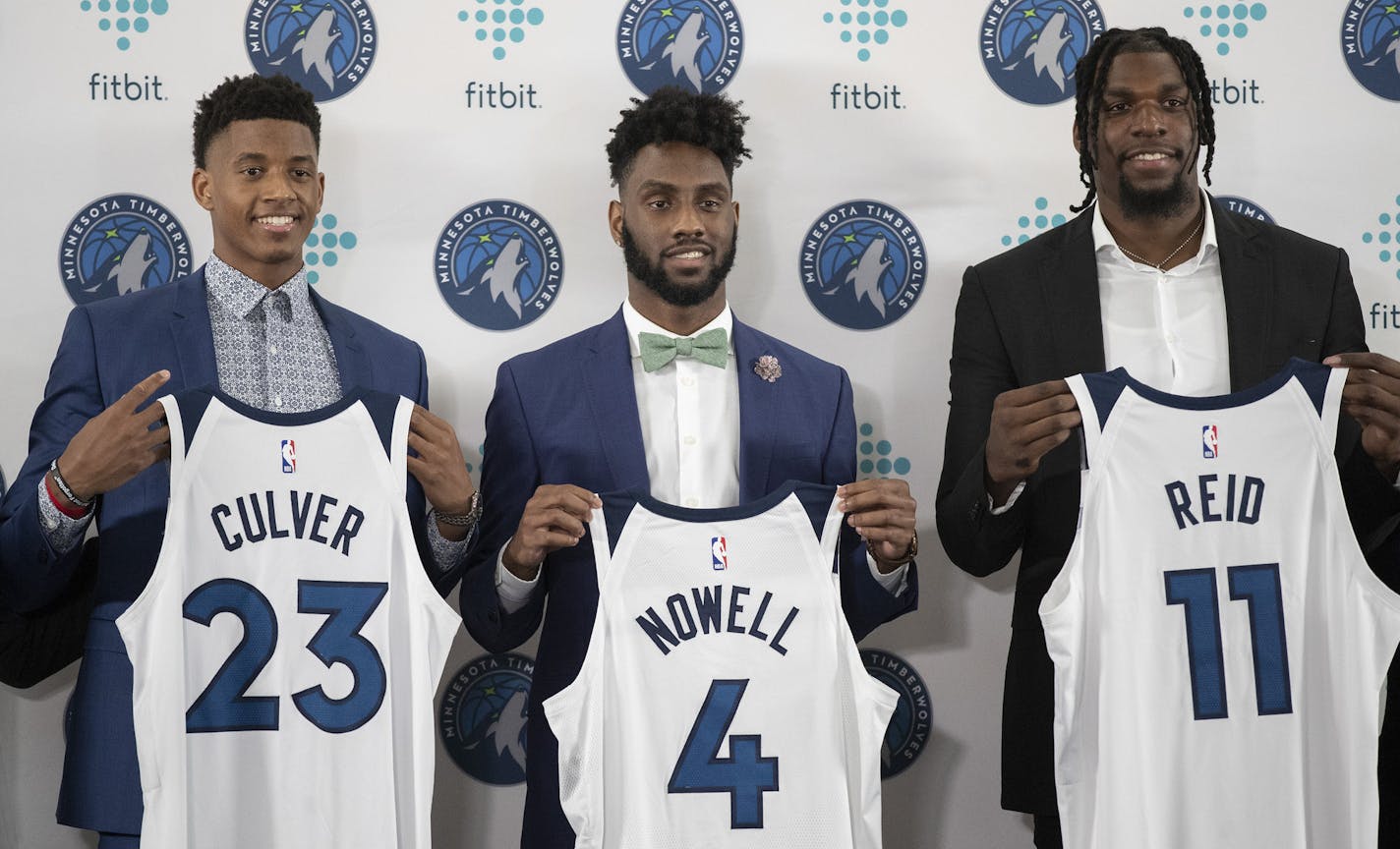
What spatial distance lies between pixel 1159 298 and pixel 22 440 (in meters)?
2.55

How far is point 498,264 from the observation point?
3340 millimetres

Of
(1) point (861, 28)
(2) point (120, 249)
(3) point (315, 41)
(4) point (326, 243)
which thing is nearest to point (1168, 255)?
(1) point (861, 28)

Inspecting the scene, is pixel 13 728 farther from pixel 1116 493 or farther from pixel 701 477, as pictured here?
pixel 1116 493

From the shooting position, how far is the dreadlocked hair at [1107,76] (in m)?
2.94

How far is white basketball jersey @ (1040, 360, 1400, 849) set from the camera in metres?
2.43

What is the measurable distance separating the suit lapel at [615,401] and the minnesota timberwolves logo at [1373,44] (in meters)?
1.94

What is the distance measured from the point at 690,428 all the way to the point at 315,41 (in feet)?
4.56

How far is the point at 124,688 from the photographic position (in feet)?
8.22

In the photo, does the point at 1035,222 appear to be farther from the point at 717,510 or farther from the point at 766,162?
the point at 717,510

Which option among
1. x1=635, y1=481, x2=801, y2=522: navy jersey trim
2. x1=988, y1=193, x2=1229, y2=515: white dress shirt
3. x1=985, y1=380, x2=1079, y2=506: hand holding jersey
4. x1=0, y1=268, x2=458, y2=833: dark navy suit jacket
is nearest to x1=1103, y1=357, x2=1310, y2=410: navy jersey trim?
x1=985, y1=380, x2=1079, y2=506: hand holding jersey

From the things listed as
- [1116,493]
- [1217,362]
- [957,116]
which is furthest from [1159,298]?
[957,116]

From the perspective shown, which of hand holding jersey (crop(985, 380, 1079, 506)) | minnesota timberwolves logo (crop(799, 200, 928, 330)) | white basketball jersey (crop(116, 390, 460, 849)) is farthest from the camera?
minnesota timberwolves logo (crop(799, 200, 928, 330))

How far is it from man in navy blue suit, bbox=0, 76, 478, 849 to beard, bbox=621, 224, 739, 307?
0.52m

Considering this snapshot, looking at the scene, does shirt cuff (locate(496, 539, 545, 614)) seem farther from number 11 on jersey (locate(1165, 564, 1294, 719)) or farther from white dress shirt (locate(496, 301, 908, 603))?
number 11 on jersey (locate(1165, 564, 1294, 719))
